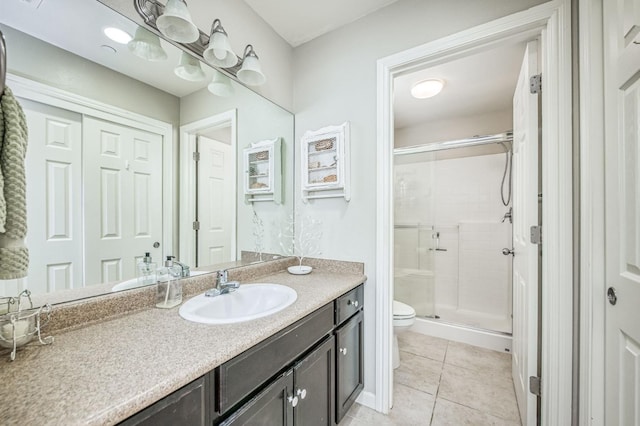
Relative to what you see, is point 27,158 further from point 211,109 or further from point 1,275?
point 211,109

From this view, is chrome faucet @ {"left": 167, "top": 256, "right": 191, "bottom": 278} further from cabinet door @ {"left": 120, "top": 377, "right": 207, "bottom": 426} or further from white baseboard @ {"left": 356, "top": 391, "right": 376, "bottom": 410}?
white baseboard @ {"left": 356, "top": 391, "right": 376, "bottom": 410}

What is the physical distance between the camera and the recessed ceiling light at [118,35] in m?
1.03

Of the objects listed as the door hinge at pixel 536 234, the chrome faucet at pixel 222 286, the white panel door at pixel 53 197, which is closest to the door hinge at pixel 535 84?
the door hinge at pixel 536 234

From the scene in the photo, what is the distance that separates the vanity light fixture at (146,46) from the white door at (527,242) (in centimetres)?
182

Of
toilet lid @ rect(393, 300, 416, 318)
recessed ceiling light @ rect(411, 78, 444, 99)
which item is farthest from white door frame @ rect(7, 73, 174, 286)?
recessed ceiling light @ rect(411, 78, 444, 99)

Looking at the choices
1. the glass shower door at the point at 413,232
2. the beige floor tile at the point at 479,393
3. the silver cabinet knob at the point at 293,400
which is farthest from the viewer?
the glass shower door at the point at 413,232

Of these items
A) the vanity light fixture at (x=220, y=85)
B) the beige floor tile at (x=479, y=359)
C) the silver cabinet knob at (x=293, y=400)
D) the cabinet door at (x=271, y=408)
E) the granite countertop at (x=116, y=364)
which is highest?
the vanity light fixture at (x=220, y=85)

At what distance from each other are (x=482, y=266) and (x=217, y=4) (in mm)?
3313

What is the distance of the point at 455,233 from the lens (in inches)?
120

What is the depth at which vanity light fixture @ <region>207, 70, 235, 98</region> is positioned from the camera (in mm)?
1417

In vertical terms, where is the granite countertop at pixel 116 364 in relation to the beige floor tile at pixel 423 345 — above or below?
above

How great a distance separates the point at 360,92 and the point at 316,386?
1662 mm

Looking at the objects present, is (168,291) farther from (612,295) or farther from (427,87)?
(427,87)

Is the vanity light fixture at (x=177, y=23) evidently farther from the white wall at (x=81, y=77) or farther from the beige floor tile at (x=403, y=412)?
the beige floor tile at (x=403, y=412)
